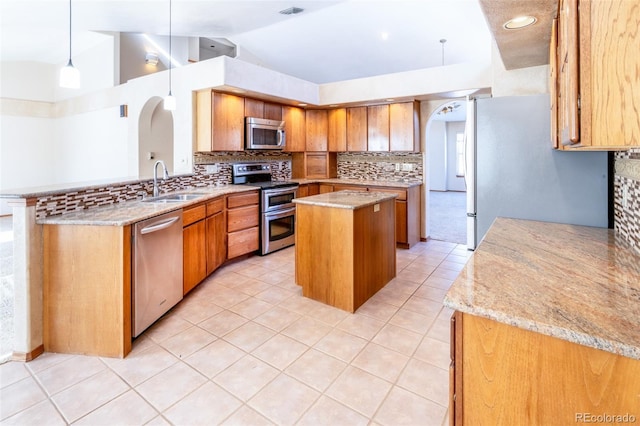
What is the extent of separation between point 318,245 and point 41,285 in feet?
6.37

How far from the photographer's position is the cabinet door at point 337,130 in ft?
17.8

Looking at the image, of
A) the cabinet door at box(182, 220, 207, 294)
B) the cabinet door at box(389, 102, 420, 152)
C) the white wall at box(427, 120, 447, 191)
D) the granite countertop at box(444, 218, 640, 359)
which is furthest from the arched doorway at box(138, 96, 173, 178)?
the white wall at box(427, 120, 447, 191)

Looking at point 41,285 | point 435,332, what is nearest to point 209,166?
point 41,285

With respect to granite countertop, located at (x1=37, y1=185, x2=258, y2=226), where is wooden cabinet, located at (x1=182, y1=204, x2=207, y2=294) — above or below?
below

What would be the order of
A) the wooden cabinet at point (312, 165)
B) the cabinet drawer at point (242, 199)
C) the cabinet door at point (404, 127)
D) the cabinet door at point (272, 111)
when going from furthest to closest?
the wooden cabinet at point (312, 165)
the cabinet door at point (404, 127)
the cabinet door at point (272, 111)
the cabinet drawer at point (242, 199)

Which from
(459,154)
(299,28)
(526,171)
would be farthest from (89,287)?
(459,154)

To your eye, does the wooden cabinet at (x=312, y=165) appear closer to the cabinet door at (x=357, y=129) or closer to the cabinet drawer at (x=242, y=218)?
the cabinet door at (x=357, y=129)

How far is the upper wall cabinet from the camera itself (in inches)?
31.7

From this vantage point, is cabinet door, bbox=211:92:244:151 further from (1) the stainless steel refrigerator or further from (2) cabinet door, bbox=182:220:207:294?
(1) the stainless steel refrigerator

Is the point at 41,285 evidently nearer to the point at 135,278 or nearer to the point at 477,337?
the point at 135,278

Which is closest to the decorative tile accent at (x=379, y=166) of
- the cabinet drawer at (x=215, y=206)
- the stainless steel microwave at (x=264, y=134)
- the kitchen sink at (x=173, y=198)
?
the stainless steel microwave at (x=264, y=134)

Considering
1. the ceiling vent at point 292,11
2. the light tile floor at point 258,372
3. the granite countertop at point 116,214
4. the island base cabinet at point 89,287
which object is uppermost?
the ceiling vent at point 292,11

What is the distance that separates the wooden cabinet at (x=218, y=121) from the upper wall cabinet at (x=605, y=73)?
12.1 feet

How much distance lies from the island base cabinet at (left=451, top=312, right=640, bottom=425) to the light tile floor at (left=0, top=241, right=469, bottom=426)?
0.80 metres
